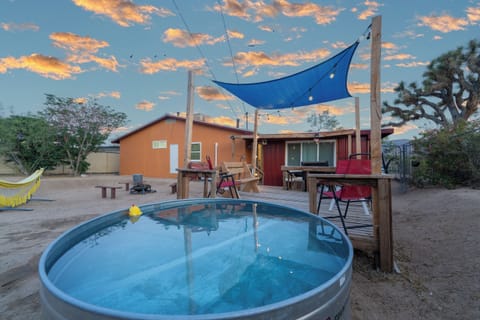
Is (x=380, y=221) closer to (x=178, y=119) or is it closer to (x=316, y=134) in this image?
(x=316, y=134)

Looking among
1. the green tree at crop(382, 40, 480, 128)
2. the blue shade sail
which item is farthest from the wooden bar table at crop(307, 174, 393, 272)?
the green tree at crop(382, 40, 480, 128)

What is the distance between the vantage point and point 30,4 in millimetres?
7664

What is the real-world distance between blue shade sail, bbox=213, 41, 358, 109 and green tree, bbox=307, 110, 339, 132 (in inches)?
633

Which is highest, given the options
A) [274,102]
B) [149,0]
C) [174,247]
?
[149,0]

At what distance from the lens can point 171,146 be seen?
1303 centimetres

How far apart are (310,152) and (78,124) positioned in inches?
514

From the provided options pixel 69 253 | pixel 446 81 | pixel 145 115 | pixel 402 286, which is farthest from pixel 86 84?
pixel 446 81

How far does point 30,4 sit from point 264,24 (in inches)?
296

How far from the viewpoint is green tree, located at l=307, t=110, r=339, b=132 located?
71.7ft

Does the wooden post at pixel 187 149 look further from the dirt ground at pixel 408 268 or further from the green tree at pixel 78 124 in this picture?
the green tree at pixel 78 124

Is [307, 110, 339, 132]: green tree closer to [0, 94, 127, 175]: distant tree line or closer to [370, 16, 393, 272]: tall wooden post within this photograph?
[0, 94, 127, 175]: distant tree line

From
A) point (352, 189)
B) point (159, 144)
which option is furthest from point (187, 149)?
point (159, 144)

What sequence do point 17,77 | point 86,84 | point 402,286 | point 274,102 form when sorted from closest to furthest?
1. point 402,286
2. point 274,102
3. point 17,77
4. point 86,84

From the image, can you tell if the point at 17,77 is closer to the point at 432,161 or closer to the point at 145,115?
the point at 145,115
